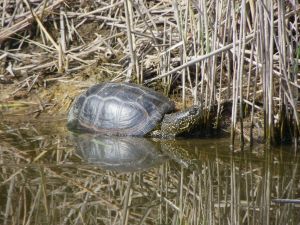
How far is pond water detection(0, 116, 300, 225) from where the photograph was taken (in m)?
4.50

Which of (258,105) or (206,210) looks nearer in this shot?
(206,210)

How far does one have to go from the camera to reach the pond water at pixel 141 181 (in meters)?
4.50

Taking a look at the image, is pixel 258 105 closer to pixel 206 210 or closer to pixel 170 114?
pixel 170 114

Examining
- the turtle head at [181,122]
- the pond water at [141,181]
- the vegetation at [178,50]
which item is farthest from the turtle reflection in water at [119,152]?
the vegetation at [178,50]

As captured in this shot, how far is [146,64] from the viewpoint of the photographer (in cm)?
762

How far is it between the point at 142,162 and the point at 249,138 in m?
1.10

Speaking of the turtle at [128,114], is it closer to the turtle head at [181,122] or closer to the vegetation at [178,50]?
the turtle head at [181,122]

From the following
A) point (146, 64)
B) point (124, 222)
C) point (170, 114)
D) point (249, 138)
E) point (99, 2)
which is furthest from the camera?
point (99, 2)

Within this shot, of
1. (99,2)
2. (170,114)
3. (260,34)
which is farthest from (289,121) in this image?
(99,2)

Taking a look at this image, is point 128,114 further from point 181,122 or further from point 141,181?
point 141,181

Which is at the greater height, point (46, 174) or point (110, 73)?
point (110, 73)

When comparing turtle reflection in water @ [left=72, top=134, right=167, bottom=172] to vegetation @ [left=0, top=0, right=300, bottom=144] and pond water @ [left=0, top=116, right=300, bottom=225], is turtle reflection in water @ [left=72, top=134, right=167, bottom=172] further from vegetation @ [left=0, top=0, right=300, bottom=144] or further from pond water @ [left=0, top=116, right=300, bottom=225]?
vegetation @ [left=0, top=0, right=300, bottom=144]

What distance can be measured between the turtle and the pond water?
0.14 metres

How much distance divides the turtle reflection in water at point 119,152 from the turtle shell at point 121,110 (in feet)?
0.34
